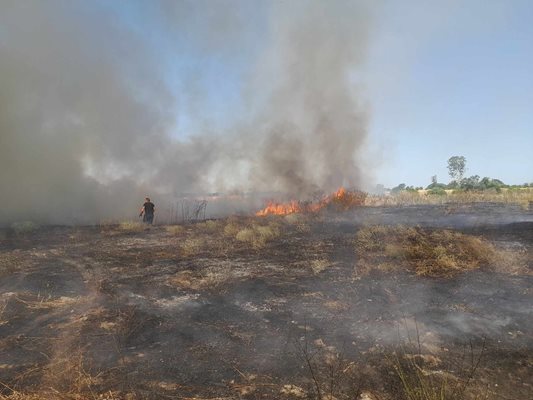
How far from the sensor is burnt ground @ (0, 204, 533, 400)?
407 centimetres

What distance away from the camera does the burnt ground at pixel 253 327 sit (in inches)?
160

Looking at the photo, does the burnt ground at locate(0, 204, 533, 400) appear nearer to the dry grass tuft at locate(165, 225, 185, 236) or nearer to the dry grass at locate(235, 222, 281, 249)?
the dry grass at locate(235, 222, 281, 249)

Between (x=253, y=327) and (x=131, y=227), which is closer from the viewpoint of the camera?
(x=253, y=327)

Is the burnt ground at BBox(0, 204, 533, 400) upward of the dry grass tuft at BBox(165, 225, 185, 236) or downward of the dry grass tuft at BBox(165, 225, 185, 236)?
downward

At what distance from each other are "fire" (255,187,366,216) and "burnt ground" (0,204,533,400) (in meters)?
15.1

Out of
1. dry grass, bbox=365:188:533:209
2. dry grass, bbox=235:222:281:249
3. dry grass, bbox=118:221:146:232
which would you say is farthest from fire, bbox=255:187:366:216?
dry grass, bbox=235:222:281:249

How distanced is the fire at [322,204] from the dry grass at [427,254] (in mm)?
13780

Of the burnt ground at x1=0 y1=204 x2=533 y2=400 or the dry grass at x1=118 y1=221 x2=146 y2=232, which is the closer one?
the burnt ground at x1=0 y1=204 x2=533 y2=400

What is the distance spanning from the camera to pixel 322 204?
26.3 metres

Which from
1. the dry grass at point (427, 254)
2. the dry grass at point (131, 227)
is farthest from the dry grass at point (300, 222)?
the dry grass at point (131, 227)

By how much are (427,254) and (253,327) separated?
6062mm

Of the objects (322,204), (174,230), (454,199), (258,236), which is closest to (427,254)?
(258,236)

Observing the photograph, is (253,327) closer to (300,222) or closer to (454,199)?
(300,222)

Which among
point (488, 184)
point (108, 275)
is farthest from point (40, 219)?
point (488, 184)
